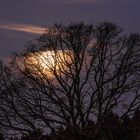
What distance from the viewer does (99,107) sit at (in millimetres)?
31797

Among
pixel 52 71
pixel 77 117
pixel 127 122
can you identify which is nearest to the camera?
pixel 127 122

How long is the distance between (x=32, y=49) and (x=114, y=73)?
6028 mm

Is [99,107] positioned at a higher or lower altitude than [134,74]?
lower

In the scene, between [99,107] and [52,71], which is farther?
[52,71]

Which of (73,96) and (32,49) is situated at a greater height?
(32,49)

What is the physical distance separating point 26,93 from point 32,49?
10.5 ft

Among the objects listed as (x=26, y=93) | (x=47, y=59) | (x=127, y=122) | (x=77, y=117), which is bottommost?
(x=127, y=122)

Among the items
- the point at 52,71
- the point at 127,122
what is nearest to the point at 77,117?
the point at 52,71

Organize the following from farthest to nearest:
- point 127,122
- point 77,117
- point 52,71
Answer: point 52,71 < point 77,117 < point 127,122

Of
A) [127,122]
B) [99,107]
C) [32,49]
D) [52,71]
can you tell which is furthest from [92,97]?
[127,122]

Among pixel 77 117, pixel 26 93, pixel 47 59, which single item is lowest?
pixel 77 117

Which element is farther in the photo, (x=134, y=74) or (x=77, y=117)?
(x=134, y=74)

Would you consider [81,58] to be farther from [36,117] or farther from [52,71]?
[36,117]

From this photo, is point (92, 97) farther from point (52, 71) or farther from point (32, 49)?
point (32, 49)
